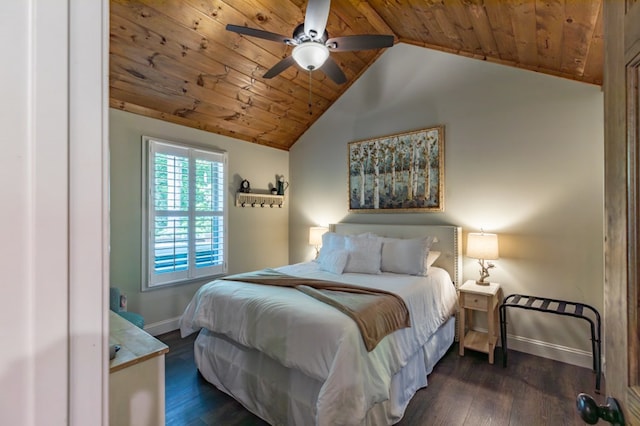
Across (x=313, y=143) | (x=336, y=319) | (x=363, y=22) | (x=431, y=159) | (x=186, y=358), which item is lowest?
(x=186, y=358)

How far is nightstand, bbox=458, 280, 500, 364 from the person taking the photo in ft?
8.74

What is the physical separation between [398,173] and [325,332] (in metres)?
2.59

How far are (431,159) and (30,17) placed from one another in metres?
3.57

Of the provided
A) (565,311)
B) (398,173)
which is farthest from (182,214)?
(565,311)

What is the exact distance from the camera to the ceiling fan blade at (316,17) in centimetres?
181

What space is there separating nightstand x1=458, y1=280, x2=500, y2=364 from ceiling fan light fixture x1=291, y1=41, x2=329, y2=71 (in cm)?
244

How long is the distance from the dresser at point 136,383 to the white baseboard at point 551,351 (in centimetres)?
324

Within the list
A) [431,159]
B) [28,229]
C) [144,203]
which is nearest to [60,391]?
[28,229]

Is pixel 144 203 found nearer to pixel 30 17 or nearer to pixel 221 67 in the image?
pixel 221 67

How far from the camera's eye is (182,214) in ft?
11.4

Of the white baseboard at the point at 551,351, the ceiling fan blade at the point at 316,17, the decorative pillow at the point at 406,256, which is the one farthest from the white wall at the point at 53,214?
the white baseboard at the point at 551,351

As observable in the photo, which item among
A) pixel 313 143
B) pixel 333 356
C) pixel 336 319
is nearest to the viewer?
pixel 333 356

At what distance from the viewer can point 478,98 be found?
3.21m

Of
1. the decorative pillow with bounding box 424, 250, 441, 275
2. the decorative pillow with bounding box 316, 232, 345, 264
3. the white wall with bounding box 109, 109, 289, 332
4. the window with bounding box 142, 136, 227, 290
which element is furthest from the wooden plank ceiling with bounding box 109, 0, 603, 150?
the decorative pillow with bounding box 424, 250, 441, 275
